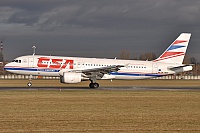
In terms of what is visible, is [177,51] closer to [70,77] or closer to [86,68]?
[86,68]

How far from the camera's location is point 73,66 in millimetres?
45656

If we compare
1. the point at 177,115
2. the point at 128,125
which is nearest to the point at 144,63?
the point at 177,115

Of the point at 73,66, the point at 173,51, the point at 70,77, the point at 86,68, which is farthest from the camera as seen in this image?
the point at 173,51

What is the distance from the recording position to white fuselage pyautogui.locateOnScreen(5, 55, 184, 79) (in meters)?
44.8

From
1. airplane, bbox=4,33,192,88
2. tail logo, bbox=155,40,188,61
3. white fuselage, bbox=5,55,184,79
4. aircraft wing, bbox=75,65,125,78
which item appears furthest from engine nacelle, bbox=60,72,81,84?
tail logo, bbox=155,40,188,61

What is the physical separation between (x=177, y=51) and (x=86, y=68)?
1352 centimetres

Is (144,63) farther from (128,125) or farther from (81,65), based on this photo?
(128,125)

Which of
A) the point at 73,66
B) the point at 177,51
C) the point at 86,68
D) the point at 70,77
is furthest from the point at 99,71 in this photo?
the point at 177,51

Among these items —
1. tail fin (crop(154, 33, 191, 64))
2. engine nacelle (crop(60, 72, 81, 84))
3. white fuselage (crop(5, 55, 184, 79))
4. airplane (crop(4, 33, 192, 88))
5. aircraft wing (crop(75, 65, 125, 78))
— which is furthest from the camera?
tail fin (crop(154, 33, 191, 64))

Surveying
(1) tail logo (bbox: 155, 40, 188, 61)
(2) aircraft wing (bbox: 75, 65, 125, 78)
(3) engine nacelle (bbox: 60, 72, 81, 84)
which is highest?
(1) tail logo (bbox: 155, 40, 188, 61)

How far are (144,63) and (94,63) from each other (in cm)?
663

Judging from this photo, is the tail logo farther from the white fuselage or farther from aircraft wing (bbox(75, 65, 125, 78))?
aircraft wing (bbox(75, 65, 125, 78))

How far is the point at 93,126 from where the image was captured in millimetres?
15906

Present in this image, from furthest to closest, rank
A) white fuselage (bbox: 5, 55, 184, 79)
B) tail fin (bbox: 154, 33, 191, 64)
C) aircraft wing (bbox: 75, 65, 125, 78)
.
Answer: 1. tail fin (bbox: 154, 33, 191, 64)
2. white fuselage (bbox: 5, 55, 184, 79)
3. aircraft wing (bbox: 75, 65, 125, 78)
